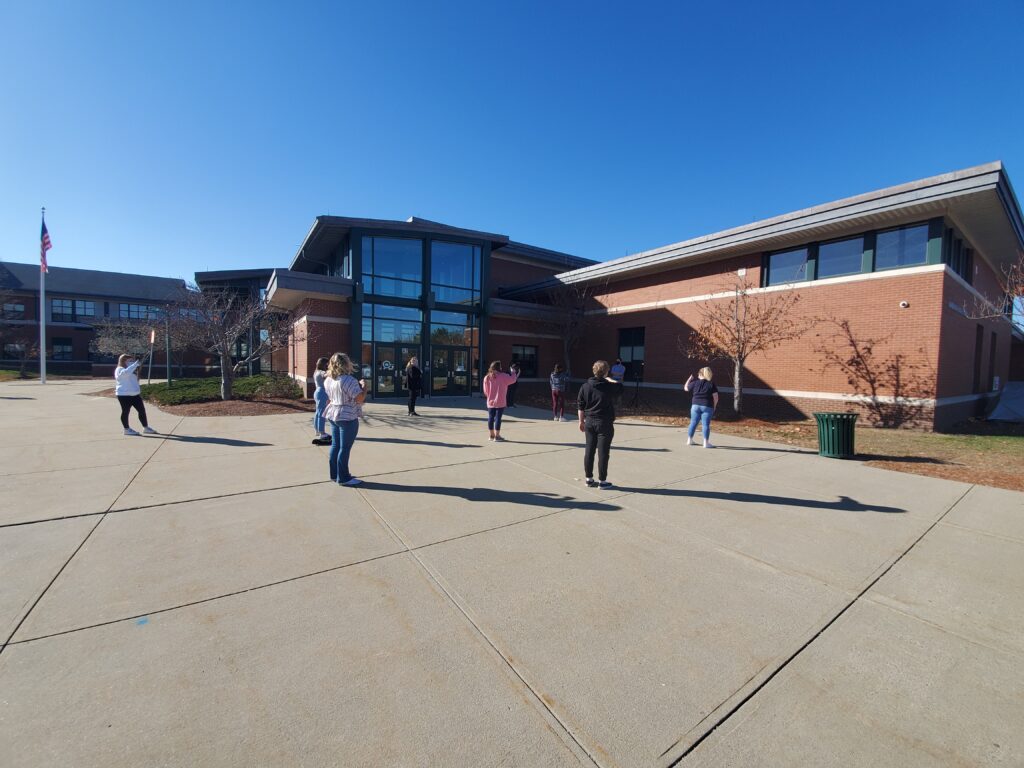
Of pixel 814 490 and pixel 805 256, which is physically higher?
pixel 805 256

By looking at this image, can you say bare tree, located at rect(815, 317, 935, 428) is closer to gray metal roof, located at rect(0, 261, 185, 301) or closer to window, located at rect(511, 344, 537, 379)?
window, located at rect(511, 344, 537, 379)

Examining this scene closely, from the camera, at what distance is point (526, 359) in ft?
72.8

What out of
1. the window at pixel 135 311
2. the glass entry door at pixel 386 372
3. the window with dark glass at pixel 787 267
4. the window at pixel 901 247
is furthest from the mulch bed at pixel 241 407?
the window at pixel 135 311

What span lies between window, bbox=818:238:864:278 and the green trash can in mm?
7514

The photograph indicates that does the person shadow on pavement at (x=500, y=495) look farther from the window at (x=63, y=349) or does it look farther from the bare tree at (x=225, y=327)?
the window at (x=63, y=349)

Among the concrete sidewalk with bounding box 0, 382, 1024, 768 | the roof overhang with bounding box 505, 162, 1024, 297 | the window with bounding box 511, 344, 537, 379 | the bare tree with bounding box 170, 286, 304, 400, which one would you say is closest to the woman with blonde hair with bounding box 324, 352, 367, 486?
the concrete sidewalk with bounding box 0, 382, 1024, 768

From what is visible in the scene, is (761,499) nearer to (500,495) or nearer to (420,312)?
(500,495)

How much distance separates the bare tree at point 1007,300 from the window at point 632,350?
10.1 m

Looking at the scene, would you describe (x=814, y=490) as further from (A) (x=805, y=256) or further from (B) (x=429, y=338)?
(B) (x=429, y=338)

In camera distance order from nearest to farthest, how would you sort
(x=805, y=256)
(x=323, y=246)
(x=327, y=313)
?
(x=805, y=256)
(x=327, y=313)
(x=323, y=246)

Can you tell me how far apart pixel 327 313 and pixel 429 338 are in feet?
13.9

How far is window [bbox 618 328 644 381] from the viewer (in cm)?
1911

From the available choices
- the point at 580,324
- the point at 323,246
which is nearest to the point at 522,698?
the point at 580,324

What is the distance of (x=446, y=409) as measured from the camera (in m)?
15.1
